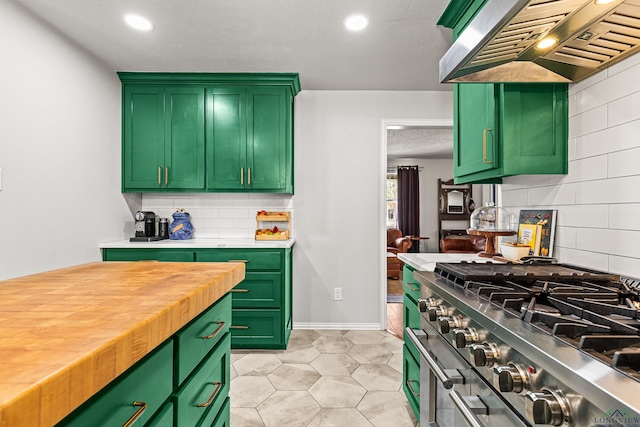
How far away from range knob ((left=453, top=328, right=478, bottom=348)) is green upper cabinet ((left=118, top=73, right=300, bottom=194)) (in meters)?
2.34

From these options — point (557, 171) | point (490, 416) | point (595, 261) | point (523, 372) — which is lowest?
point (490, 416)

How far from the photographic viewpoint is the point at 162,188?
10.2 feet

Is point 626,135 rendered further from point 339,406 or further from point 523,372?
point 339,406

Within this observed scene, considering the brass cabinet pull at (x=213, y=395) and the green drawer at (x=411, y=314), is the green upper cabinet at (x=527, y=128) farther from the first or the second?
the brass cabinet pull at (x=213, y=395)

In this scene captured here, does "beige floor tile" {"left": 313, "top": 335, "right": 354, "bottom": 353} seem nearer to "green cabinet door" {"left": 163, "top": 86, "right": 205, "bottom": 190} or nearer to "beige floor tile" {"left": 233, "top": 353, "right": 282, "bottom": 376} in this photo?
"beige floor tile" {"left": 233, "top": 353, "right": 282, "bottom": 376}

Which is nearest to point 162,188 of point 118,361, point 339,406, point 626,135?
point 339,406

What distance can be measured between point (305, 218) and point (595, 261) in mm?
2385

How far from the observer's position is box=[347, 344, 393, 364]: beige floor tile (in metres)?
2.71

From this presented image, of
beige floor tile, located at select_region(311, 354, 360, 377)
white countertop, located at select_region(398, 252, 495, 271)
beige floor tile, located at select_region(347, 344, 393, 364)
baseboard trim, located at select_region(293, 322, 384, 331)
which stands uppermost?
white countertop, located at select_region(398, 252, 495, 271)

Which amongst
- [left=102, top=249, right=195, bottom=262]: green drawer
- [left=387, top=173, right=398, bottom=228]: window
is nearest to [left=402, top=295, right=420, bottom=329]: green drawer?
[left=102, top=249, right=195, bottom=262]: green drawer

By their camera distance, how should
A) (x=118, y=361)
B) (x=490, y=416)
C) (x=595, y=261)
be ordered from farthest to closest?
(x=595, y=261)
(x=490, y=416)
(x=118, y=361)

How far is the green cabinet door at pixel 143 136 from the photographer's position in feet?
10.2

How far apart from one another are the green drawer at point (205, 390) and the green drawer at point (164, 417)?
3cm

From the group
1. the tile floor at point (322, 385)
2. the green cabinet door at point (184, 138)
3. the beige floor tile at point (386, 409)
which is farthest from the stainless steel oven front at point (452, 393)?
the green cabinet door at point (184, 138)
